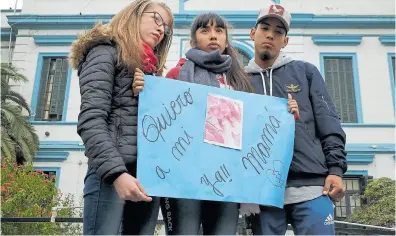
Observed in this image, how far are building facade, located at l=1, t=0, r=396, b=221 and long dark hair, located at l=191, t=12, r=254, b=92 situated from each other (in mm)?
10750

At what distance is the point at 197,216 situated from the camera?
2.26 meters

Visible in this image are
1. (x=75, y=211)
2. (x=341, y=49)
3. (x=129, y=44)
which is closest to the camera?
(x=129, y=44)

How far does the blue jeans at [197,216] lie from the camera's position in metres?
2.21

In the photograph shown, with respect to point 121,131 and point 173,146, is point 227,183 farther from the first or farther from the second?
point 121,131

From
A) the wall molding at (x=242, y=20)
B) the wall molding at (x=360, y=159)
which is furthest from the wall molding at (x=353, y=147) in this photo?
the wall molding at (x=242, y=20)

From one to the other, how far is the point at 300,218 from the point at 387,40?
13.4 m

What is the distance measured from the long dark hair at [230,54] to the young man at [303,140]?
0.11 metres

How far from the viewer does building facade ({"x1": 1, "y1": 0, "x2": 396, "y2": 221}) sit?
13.2 metres

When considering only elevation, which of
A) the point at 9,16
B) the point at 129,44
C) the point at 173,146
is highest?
the point at 9,16

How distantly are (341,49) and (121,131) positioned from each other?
13.4 meters

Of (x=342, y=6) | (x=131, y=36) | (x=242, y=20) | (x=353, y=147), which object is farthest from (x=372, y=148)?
(x=131, y=36)

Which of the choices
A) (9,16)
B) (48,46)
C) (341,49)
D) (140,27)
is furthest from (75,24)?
(140,27)

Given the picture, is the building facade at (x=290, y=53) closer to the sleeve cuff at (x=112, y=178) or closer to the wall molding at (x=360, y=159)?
the wall molding at (x=360, y=159)

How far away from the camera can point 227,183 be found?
90.3 inches
